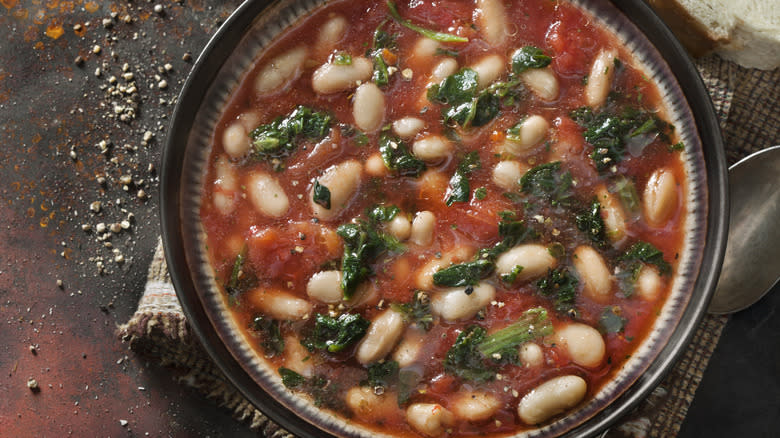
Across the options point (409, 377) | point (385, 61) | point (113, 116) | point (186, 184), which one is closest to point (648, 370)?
point (409, 377)

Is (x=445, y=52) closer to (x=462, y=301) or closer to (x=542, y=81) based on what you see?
(x=542, y=81)

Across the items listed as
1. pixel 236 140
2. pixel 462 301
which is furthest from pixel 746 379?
pixel 236 140

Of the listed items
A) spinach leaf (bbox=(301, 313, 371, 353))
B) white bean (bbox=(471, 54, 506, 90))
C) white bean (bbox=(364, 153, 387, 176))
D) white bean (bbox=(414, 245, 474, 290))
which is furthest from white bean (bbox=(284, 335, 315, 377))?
white bean (bbox=(471, 54, 506, 90))

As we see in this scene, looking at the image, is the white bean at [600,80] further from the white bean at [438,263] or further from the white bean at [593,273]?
the white bean at [438,263]

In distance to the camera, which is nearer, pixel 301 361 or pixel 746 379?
pixel 301 361

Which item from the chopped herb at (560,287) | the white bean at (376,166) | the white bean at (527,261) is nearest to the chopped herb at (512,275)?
the white bean at (527,261)

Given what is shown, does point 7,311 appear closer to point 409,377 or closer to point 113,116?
point 113,116

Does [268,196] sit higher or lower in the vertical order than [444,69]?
lower
